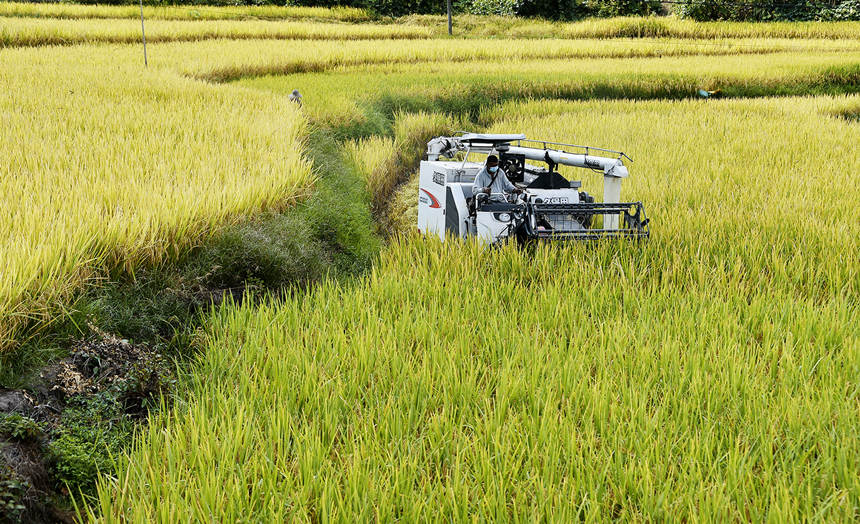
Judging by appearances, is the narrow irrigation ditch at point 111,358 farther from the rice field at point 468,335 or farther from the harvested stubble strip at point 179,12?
the harvested stubble strip at point 179,12

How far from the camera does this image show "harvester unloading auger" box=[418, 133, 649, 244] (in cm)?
464

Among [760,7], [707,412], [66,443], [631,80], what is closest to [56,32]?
[631,80]

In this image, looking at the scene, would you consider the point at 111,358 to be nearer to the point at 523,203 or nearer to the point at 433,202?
the point at 523,203

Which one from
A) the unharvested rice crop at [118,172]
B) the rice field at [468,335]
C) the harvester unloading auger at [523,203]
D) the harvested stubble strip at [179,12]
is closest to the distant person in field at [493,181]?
the harvester unloading auger at [523,203]

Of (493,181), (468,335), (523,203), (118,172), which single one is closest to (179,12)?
(118,172)

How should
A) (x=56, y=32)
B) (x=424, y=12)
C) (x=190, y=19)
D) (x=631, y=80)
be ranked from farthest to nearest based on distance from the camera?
(x=424, y=12) < (x=190, y=19) < (x=56, y=32) < (x=631, y=80)

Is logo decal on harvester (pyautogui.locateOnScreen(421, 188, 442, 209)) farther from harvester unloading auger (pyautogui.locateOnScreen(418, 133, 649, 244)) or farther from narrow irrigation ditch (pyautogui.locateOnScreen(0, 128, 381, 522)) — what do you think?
narrow irrigation ditch (pyautogui.locateOnScreen(0, 128, 381, 522))

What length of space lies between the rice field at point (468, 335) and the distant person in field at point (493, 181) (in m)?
0.67

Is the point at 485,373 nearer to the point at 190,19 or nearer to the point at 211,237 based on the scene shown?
the point at 211,237

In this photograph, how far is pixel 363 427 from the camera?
2547mm

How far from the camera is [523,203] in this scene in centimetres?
481

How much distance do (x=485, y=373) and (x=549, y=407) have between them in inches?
18.0

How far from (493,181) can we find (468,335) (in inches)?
91.5

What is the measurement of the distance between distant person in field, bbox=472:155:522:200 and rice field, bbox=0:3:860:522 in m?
0.67
